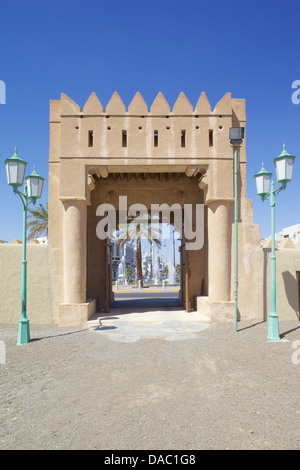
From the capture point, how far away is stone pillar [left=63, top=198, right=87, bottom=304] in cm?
971

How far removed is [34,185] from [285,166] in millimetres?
7179

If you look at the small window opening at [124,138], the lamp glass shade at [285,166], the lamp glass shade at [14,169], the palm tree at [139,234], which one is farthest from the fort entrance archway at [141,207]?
the palm tree at [139,234]

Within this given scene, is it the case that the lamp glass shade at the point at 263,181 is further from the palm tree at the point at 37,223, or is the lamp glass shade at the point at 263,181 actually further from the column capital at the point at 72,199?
the palm tree at the point at 37,223

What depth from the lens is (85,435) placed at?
3373 mm

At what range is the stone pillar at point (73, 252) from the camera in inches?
382

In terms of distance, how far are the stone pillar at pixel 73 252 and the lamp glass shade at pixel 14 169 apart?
2.49 m

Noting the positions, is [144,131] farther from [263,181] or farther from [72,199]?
[263,181]

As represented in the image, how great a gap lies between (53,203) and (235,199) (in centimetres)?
634

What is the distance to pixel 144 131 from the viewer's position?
1027 cm

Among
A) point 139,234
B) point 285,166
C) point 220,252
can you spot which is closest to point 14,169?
point 220,252

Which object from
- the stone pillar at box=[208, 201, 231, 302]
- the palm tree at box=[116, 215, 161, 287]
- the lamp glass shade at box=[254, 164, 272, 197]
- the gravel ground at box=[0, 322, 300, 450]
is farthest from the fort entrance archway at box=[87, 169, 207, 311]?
the palm tree at box=[116, 215, 161, 287]
